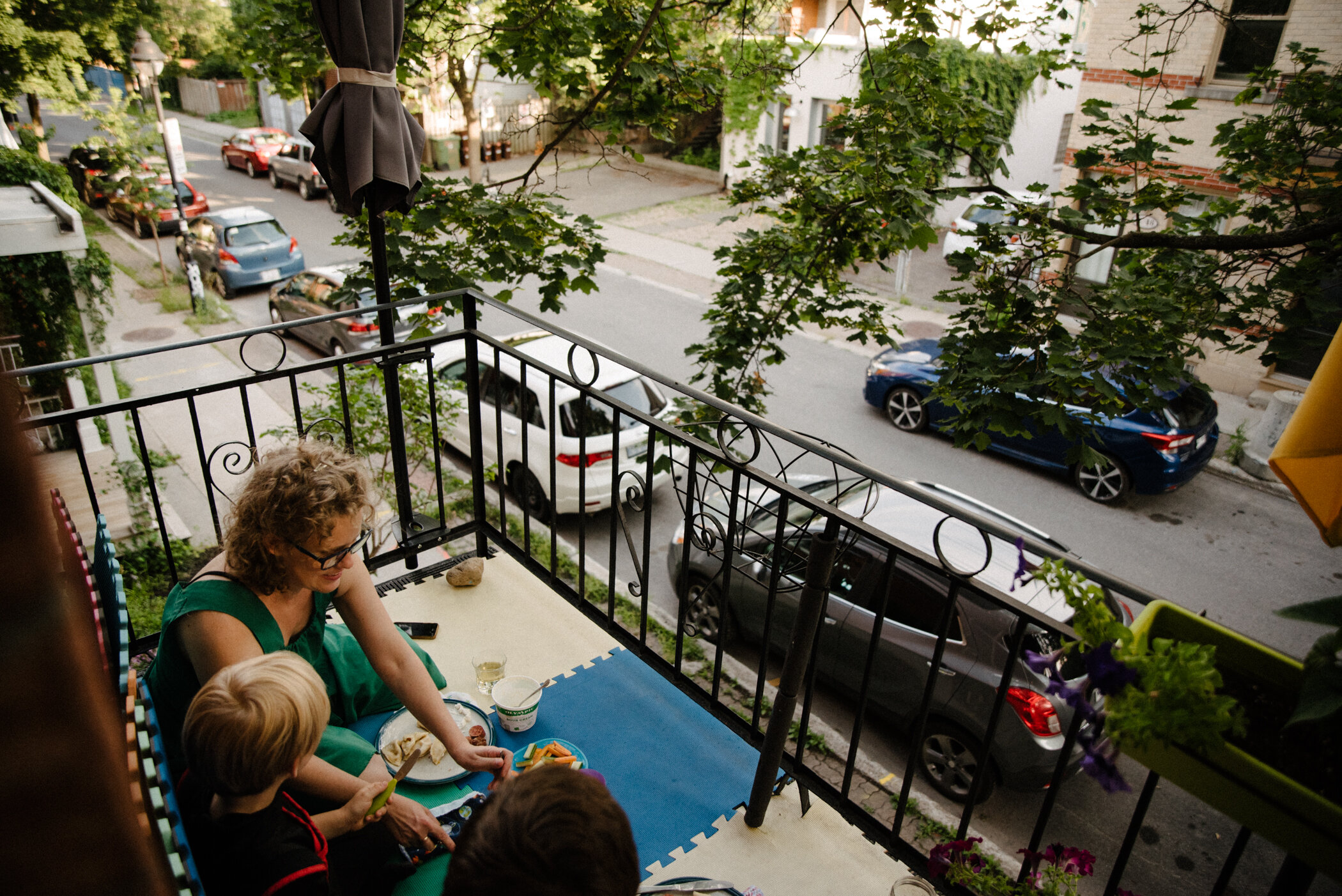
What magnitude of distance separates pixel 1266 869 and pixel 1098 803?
3.20 ft

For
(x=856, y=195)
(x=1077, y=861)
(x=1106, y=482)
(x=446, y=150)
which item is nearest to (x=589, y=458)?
(x=856, y=195)

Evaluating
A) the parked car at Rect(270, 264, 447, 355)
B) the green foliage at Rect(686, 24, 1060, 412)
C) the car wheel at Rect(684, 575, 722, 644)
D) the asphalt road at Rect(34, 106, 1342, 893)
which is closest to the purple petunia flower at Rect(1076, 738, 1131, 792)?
the green foliage at Rect(686, 24, 1060, 412)

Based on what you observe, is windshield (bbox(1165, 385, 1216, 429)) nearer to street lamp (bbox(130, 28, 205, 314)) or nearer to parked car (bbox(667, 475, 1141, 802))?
parked car (bbox(667, 475, 1141, 802))

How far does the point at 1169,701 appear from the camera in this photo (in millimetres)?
1418

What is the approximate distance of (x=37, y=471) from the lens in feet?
1.11

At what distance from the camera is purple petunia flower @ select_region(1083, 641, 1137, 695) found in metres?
1.46

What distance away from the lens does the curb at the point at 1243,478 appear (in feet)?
33.2

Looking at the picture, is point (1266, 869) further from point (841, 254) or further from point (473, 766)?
point (473, 766)

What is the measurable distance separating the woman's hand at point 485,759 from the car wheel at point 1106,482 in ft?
27.8

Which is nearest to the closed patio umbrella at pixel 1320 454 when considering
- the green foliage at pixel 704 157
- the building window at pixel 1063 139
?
the building window at pixel 1063 139

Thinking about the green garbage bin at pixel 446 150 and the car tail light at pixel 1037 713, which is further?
the green garbage bin at pixel 446 150

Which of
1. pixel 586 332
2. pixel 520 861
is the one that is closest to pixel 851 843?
pixel 520 861

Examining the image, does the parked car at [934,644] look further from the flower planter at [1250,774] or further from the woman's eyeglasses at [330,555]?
the flower planter at [1250,774]

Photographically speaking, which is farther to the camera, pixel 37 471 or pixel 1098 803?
pixel 1098 803
